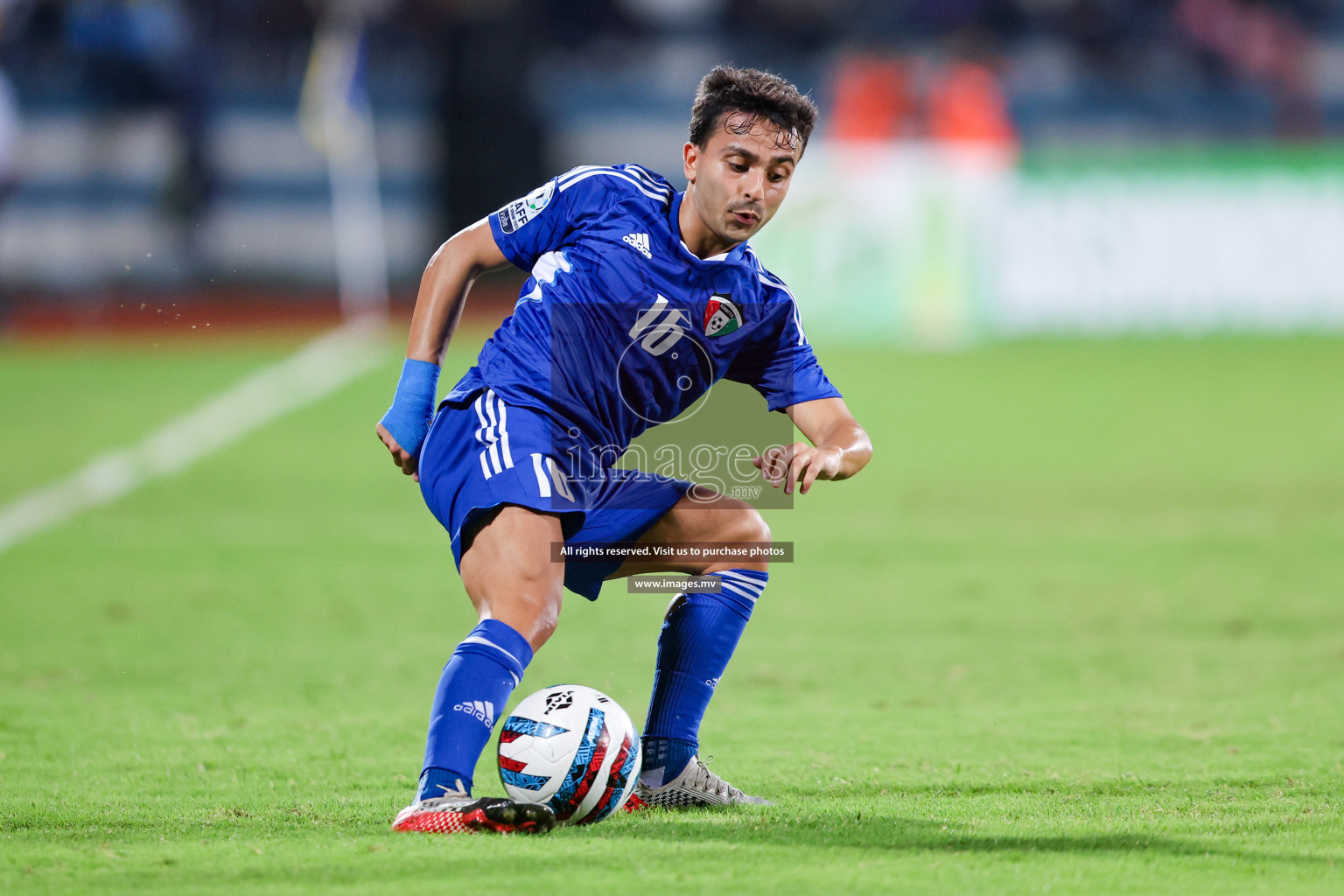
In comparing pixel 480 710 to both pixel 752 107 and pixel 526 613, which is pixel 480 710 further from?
pixel 752 107

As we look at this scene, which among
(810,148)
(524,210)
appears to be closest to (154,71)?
(810,148)

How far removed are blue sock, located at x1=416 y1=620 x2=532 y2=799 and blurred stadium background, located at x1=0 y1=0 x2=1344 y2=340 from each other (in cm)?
1176

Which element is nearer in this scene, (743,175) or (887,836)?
(887,836)

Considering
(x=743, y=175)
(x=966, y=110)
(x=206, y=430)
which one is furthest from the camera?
(x=966, y=110)

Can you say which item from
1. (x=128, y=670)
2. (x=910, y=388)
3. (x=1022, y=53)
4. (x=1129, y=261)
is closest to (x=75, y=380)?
(x=910, y=388)

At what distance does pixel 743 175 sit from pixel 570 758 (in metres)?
1.35

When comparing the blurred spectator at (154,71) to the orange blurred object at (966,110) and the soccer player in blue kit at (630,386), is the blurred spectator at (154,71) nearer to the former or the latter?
the orange blurred object at (966,110)

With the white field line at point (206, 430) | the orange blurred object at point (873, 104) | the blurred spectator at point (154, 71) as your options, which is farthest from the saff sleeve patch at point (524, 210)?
the blurred spectator at point (154, 71)

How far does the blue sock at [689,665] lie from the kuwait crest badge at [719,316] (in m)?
0.58

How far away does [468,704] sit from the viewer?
3330 mm

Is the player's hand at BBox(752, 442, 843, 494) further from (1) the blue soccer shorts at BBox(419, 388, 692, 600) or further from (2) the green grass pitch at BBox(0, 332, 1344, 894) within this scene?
(2) the green grass pitch at BBox(0, 332, 1344, 894)

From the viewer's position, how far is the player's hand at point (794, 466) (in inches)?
137

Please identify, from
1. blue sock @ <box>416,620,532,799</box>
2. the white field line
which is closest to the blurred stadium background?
the white field line

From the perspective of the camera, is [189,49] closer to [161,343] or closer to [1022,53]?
[161,343]
